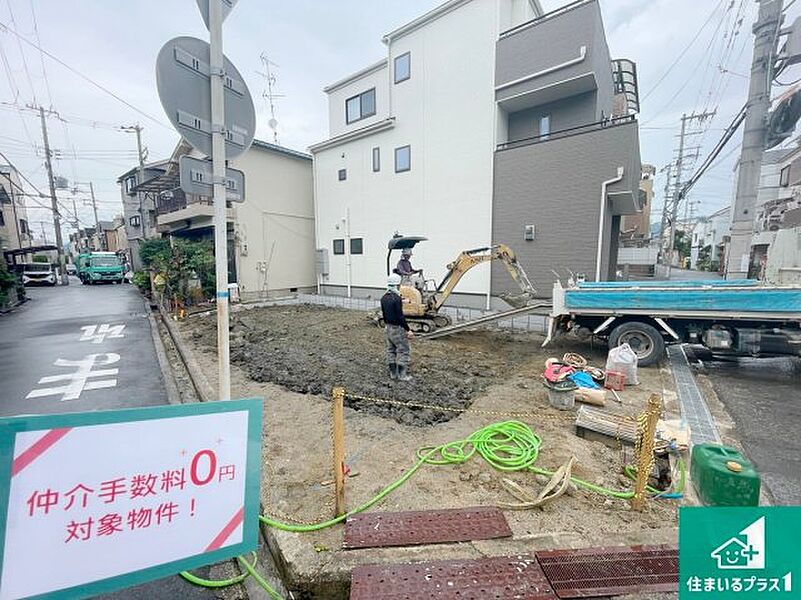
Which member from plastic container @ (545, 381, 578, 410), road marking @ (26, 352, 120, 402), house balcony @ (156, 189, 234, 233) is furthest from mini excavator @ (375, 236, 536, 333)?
house balcony @ (156, 189, 234, 233)

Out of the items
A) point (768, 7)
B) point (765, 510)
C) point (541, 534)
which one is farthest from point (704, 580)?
point (768, 7)

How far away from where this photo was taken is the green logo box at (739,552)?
5.69ft

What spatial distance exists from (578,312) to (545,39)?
839cm

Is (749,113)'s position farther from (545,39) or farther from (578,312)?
(578,312)

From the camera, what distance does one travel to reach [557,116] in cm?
1145

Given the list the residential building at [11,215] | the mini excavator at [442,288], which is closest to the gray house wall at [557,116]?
the mini excavator at [442,288]

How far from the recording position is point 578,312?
22.7 feet

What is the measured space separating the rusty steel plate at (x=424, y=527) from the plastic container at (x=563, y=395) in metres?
2.45

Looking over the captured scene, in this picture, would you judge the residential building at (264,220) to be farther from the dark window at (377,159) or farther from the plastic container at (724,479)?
the plastic container at (724,479)

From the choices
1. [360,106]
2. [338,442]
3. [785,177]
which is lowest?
[338,442]

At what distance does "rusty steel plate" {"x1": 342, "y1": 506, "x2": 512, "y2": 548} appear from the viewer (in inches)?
95.6

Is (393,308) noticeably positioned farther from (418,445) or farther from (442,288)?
(442,288)

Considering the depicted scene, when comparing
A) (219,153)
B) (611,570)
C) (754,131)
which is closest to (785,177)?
(754,131)

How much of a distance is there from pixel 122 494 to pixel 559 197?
11309 millimetres
